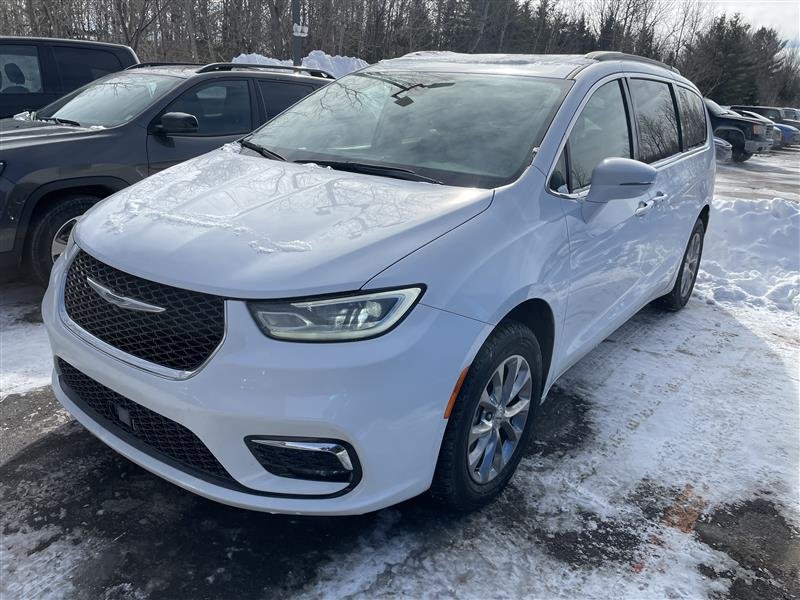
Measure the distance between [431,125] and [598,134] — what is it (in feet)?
2.83

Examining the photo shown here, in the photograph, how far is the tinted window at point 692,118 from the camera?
15.1 feet

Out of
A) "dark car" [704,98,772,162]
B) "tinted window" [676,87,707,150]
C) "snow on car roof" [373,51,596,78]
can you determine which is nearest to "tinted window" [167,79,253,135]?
"snow on car roof" [373,51,596,78]

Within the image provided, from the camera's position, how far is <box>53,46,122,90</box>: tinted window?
7.05m

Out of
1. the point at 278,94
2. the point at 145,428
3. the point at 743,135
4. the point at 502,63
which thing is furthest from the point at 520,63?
the point at 743,135

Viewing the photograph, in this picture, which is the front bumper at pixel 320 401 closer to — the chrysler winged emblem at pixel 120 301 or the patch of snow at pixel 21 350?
the chrysler winged emblem at pixel 120 301

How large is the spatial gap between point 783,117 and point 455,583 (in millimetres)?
38554

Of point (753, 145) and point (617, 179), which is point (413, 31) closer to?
point (753, 145)

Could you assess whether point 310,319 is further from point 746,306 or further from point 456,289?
point 746,306

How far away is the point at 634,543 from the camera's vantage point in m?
2.53

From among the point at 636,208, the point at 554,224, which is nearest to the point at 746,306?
the point at 636,208

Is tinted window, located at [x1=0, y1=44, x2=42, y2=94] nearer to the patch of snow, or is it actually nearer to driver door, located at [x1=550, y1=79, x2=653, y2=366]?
the patch of snow

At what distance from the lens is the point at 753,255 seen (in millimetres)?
6781

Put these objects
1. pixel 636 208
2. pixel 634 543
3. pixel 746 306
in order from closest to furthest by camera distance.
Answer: pixel 634 543
pixel 636 208
pixel 746 306

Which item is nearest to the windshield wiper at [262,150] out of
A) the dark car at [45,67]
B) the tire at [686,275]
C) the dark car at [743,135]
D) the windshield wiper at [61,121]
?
the windshield wiper at [61,121]
